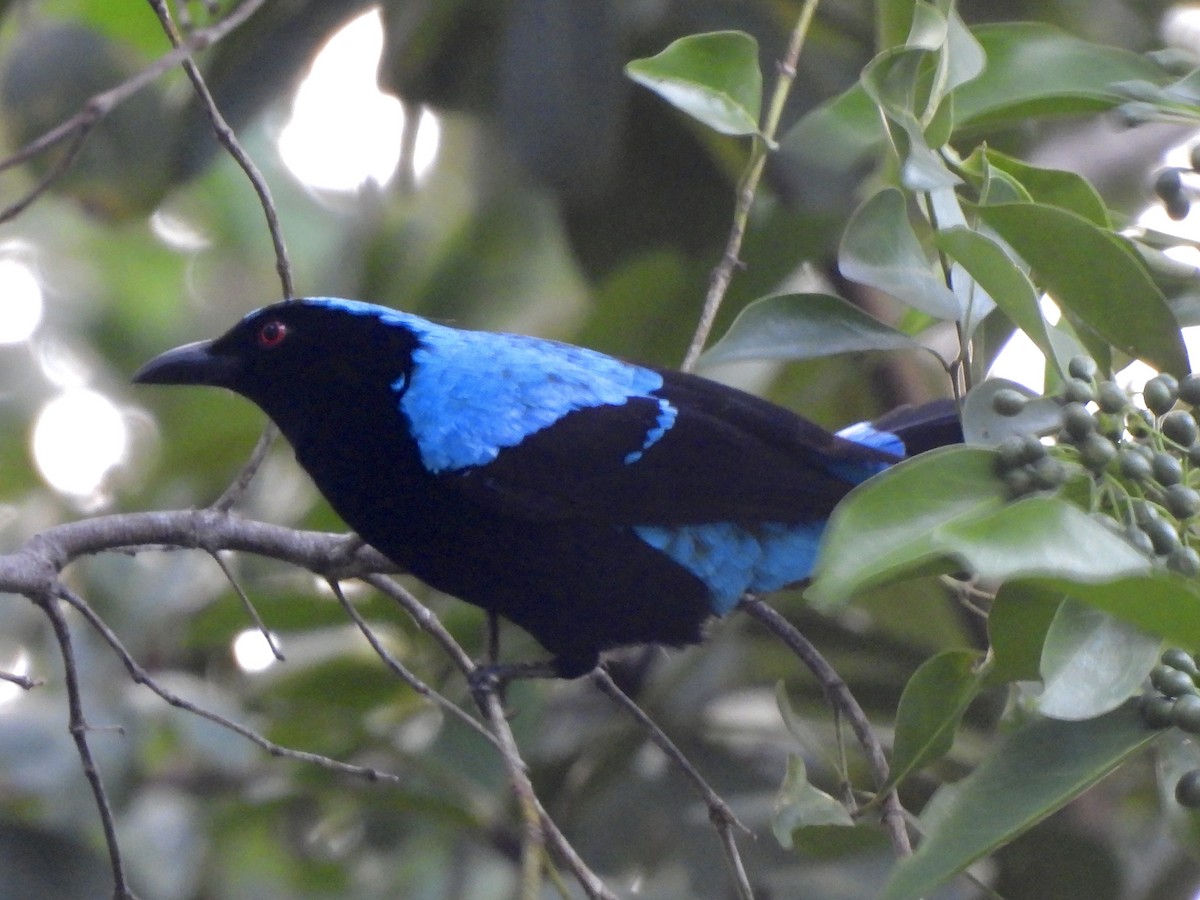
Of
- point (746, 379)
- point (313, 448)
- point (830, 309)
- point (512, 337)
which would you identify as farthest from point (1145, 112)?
point (746, 379)

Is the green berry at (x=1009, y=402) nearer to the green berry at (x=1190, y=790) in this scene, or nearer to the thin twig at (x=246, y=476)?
the green berry at (x=1190, y=790)

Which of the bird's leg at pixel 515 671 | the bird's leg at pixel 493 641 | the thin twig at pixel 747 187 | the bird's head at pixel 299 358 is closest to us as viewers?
the thin twig at pixel 747 187

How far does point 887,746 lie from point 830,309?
6.79ft

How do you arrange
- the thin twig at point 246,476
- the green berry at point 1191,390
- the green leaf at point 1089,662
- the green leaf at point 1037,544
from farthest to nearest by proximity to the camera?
the thin twig at point 246,476 → the green berry at point 1191,390 → the green leaf at point 1089,662 → the green leaf at point 1037,544

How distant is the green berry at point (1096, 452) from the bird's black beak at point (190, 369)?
1.94 m

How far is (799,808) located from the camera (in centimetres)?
213

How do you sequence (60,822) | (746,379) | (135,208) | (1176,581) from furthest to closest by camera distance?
(746,379) → (135,208) → (60,822) → (1176,581)

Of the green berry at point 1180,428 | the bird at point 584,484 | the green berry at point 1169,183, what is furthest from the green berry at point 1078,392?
the bird at point 584,484

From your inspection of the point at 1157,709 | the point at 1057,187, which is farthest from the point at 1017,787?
the point at 1057,187

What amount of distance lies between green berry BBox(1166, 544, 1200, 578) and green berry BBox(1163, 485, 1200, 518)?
0.16ft

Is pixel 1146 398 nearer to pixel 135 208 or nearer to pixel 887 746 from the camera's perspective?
pixel 887 746

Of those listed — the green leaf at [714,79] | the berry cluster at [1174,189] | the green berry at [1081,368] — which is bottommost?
the green berry at [1081,368]

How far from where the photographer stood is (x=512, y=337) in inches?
127

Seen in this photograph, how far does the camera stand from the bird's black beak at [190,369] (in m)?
3.18
